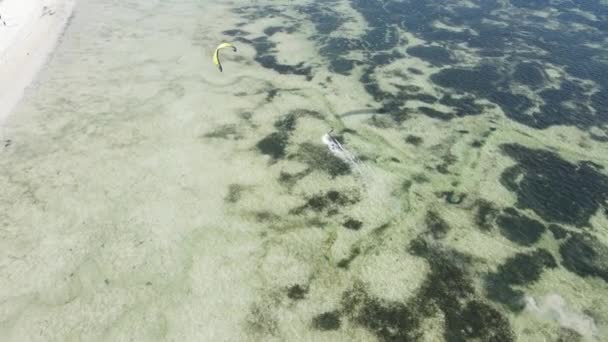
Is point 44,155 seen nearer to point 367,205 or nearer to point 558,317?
point 367,205

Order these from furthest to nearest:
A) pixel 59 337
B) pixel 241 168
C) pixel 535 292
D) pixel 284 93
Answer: pixel 284 93, pixel 241 168, pixel 535 292, pixel 59 337

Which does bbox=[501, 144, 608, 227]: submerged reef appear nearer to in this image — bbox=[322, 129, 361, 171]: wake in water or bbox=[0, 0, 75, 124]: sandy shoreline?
bbox=[322, 129, 361, 171]: wake in water

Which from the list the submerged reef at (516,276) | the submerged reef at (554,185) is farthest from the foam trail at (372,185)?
the submerged reef at (554,185)

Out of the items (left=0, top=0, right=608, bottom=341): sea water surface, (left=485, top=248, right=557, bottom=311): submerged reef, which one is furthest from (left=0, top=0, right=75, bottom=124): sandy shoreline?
(left=485, top=248, right=557, bottom=311): submerged reef

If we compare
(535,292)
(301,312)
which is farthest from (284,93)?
(535,292)

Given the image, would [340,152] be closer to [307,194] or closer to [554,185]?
[307,194]

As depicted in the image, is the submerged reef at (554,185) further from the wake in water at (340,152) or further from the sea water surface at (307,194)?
the wake in water at (340,152)
